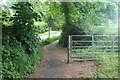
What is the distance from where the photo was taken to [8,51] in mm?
3002

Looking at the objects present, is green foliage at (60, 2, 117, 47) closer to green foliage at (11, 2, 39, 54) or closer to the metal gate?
the metal gate

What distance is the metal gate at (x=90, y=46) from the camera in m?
4.61

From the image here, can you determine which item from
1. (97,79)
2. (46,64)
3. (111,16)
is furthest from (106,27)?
(97,79)

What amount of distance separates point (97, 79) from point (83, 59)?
1.68 meters

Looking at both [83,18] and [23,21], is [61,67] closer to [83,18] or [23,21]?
[23,21]

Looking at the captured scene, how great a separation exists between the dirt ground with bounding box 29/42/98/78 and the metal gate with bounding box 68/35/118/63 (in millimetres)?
179

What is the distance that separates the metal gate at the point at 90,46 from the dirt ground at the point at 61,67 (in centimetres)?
18

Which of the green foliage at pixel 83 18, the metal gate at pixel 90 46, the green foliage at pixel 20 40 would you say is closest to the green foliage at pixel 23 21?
the green foliage at pixel 20 40

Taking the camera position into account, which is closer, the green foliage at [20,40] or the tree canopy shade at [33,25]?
the green foliage at [20,40]

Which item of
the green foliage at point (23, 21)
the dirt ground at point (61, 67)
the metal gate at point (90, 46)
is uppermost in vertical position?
the green foliage at point (23, 21)

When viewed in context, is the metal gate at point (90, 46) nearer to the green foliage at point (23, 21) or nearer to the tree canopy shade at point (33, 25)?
the tree canopy shade at point (33, 25)

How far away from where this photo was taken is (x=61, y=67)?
4039 millimetres

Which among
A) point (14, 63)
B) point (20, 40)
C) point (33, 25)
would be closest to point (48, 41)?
point (33, 25)

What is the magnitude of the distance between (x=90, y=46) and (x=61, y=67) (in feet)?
3.57
